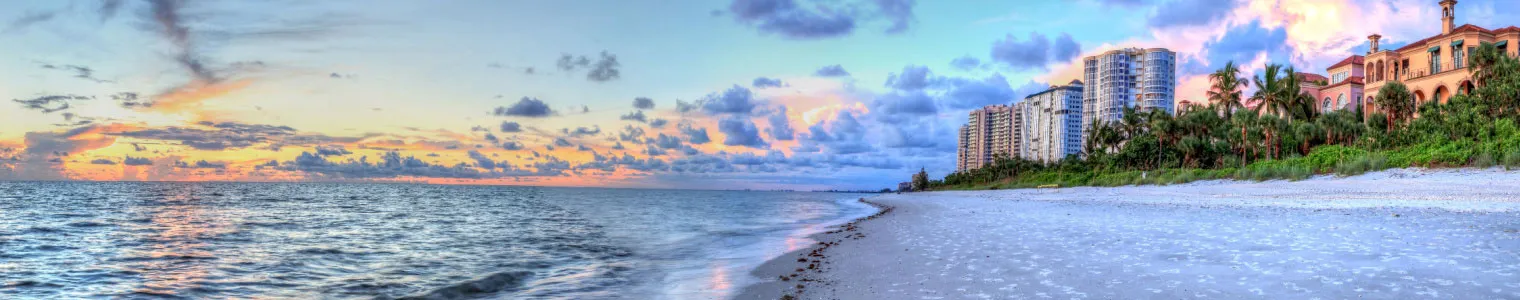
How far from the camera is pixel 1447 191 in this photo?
76.5 feet

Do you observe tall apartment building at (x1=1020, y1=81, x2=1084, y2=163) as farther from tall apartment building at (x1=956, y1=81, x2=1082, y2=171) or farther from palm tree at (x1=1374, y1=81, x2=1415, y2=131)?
palm tree at (x1=1374, y1=81, x2=1415, y2=131)

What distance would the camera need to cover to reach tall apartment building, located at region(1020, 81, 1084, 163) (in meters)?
175

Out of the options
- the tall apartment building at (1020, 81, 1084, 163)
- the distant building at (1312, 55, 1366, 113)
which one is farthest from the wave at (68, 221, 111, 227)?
the tall apartment building at (1020, 81, 1084, 163)

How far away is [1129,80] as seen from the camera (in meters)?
168

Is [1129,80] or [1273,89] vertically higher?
[1129,80]

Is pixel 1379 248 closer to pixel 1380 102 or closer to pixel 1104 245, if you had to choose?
pixel 1104 245

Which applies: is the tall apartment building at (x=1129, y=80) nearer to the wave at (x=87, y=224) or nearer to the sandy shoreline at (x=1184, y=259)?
the sandy shoreline at (x=1184, y=259)

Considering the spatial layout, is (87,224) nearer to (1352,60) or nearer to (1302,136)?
(1302,136)

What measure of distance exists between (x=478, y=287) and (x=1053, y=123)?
603 feet

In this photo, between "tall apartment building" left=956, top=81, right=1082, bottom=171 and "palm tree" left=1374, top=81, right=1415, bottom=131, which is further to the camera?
"tall apartment building" left=956, top=81, right=1082, bottom=171

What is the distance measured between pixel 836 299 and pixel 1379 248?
273 inches

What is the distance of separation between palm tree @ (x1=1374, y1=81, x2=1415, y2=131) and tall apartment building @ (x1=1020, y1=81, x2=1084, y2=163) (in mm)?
111160

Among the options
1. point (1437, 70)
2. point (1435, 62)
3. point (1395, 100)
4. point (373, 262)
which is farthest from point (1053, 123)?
point (373, 262)

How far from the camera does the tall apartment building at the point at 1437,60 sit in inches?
2273
